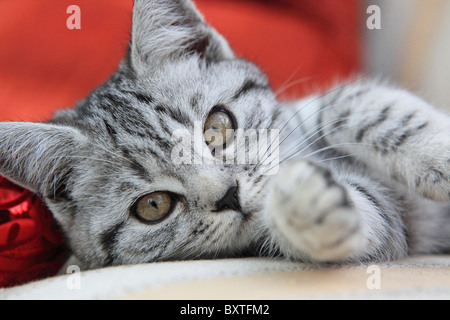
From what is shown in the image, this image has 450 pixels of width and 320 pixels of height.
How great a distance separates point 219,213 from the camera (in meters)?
0.81

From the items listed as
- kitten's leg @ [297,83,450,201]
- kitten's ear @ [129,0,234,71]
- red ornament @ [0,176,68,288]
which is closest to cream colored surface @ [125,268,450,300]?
kitten's leg @ [297,83,450,201]

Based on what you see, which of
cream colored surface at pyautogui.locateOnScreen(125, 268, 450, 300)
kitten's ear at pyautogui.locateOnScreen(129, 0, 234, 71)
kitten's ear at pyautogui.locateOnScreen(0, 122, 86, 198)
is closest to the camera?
cream colored surface at pyautogui.locateOnScreen(125, 268, 450, 300)

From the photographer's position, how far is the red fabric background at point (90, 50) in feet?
3.20

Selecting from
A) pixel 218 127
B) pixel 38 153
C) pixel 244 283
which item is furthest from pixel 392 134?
pixel 38 153

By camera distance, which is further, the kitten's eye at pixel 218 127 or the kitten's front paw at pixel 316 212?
the kitten's eye at pixel 218 127

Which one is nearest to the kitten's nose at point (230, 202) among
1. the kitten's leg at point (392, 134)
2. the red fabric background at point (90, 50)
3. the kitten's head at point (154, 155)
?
the kitten's head at point (154, 155)

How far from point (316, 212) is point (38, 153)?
27.2 inches

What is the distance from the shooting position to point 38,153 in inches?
37.4

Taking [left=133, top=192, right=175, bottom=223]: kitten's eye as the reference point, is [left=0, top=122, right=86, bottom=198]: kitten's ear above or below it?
above

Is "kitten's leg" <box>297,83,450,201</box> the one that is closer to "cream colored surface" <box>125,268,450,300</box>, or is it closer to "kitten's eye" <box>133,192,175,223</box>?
"cream colored surface" <box>125,268,450,300</box>

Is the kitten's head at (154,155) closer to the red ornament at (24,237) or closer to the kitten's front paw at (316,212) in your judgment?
the red ornament at (24,237)

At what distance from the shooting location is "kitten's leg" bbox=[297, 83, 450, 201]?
2.96 feet

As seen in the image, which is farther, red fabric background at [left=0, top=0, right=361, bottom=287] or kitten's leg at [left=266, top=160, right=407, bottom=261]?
red fabric background at [left=0, top=0, right=361, bottom=287]
